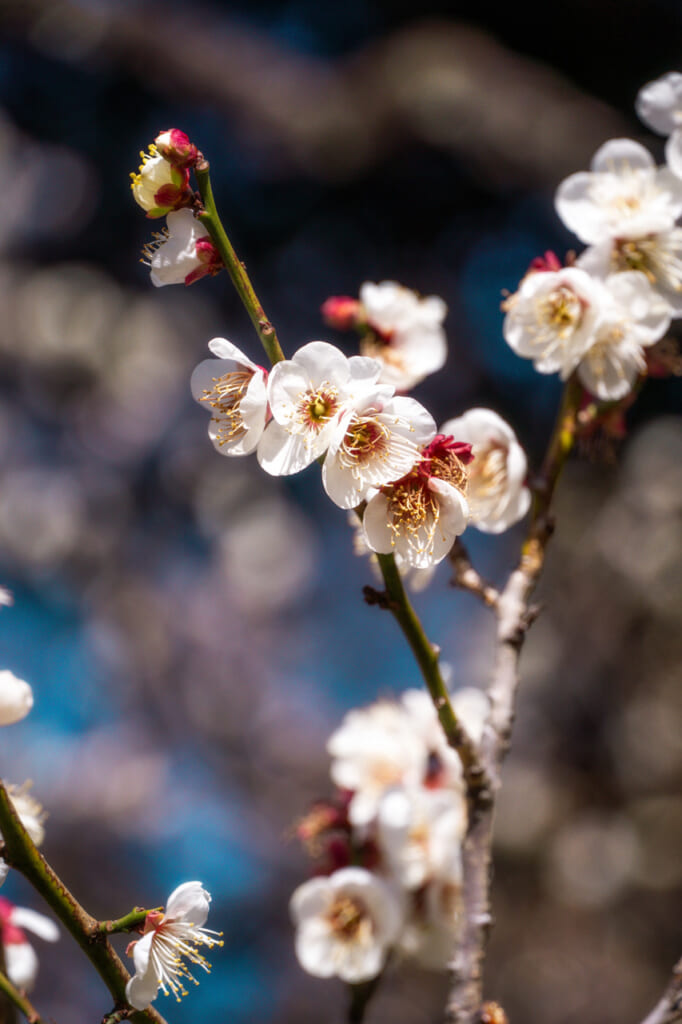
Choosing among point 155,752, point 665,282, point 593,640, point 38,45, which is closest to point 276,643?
point 155,752

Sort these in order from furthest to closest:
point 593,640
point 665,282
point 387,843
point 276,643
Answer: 1. point 276,643
2. point 593,640
3. point 387,843
4. point 665,282

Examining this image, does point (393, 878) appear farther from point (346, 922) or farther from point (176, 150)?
point (176, 150)

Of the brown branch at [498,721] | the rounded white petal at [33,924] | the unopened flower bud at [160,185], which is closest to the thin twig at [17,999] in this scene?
the rounded white petal at [33,924]

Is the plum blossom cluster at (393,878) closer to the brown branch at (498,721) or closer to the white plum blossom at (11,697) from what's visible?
the brown branch at (498,721)

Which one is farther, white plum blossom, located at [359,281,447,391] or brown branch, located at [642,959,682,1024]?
white plum blossom, located at [359,281,447,391]

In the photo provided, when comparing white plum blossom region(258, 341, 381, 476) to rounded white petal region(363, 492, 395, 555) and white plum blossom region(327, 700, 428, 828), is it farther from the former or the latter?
white plum blossom region(327, 700, 428, 828)

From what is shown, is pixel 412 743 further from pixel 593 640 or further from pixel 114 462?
pixel 114 462

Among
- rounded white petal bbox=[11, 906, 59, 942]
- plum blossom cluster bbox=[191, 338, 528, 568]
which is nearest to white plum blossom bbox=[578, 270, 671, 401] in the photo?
plum blossom cluster bbox=[191, 338, 528, 568]
